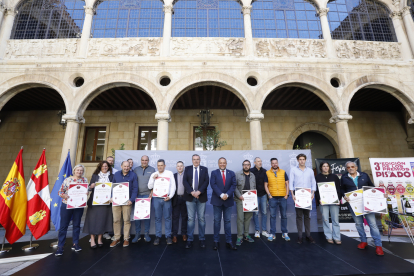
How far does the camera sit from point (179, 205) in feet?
16.0

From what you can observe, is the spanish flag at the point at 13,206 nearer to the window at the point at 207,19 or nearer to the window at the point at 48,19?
the window at the point at 48,19

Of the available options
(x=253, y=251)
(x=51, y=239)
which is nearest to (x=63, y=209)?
(x=51, y=239)

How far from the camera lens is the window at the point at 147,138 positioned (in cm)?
1193

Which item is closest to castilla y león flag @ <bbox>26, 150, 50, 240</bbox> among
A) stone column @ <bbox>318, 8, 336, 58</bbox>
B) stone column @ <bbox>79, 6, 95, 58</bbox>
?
stone column @ <bbox>79, 6, 95, 58</bbox>

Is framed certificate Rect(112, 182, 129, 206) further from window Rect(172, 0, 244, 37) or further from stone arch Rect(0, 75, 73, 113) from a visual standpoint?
window Rect(172, 0, 244, 37)

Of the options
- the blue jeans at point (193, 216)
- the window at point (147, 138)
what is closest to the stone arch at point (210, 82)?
the window at point (147, 138)

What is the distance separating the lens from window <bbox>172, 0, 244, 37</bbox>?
9625mm

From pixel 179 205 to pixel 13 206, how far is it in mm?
3957

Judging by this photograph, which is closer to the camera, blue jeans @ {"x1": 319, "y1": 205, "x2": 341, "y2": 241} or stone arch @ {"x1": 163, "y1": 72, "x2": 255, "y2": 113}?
blue jeans @ {"x1": 319, "y1": 205, "x2": 341, "y2": 241}

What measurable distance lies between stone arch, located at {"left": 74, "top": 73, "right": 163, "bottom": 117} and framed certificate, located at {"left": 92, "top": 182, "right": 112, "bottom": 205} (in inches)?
188

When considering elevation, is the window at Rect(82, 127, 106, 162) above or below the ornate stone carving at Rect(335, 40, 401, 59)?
below

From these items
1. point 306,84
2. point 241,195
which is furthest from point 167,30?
point 241,195

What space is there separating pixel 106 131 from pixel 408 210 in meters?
13.2

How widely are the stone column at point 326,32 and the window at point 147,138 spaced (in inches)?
393
